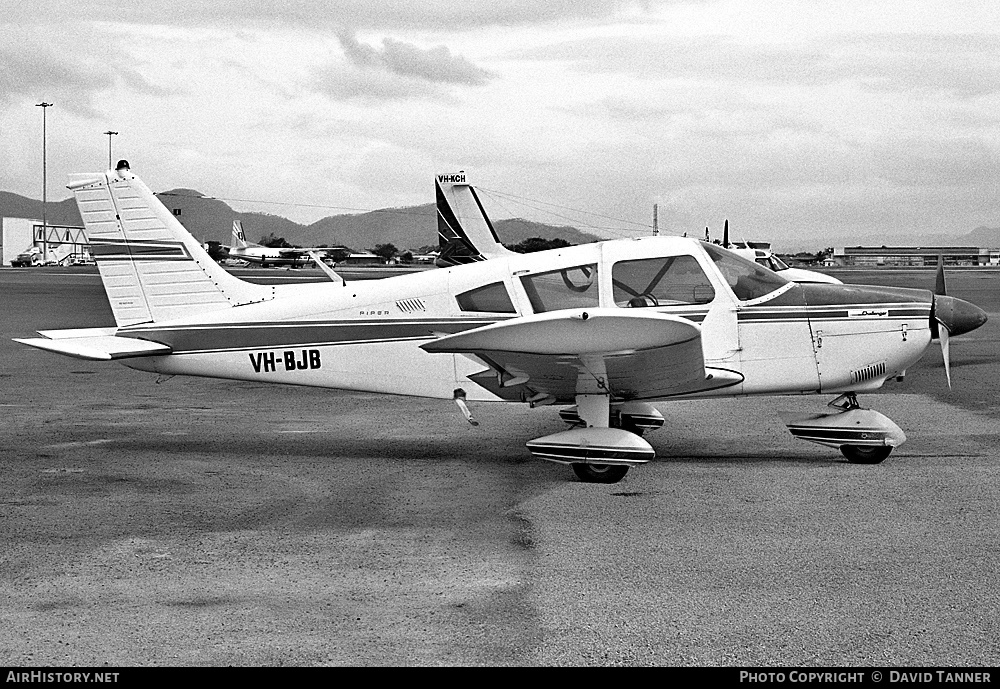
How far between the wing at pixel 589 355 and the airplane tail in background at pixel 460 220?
2246 cm

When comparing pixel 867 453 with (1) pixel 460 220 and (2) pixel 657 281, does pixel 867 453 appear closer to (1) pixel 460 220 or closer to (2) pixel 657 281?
(2) pixel 657 281

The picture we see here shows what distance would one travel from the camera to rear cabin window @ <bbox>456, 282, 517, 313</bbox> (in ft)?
30.7

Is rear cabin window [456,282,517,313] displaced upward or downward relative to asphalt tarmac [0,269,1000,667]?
upward

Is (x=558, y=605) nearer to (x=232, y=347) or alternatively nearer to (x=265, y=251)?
(x=232, y=347)

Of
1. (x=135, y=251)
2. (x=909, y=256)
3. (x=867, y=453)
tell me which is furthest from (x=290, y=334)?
(x=909, y=256)

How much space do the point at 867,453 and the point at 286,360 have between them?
5.13 m

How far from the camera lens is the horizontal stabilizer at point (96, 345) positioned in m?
9.52

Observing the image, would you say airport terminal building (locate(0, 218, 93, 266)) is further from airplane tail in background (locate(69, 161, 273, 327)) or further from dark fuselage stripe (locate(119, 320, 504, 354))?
dark fuselage stripe (locate(119, 320, 504, 354))

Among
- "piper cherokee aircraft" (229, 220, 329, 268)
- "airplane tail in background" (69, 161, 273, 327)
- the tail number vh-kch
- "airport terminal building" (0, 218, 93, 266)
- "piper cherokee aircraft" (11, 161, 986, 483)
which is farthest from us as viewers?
"airport terminal building" (0, 218, 93, 266)

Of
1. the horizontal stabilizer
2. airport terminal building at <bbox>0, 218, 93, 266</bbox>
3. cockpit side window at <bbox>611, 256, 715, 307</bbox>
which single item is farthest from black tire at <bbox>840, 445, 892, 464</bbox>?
airport terminal building at <bbox>0, 218, 93, 266</bbox>

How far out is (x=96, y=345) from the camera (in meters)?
9.73

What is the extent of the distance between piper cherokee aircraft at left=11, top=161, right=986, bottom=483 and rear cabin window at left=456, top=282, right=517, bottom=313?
12mm
